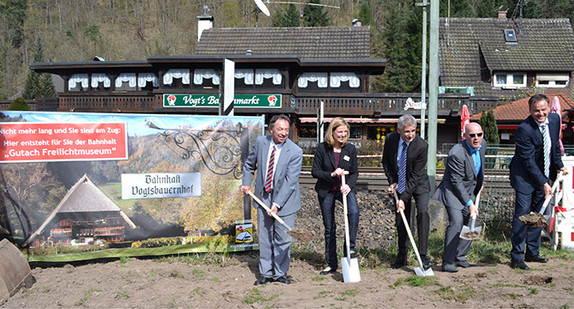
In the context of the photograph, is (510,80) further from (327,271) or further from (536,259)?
(327,271)

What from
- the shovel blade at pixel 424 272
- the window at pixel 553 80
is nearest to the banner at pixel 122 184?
the shovel blade at pixel 424 272

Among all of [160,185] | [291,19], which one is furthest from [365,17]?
[160,185]

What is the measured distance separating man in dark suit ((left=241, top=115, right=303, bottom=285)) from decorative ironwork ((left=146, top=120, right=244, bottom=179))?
1.13 m

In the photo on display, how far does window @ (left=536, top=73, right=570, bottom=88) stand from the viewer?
39.1 metres

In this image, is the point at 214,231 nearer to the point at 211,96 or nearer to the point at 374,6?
the point at 211,96

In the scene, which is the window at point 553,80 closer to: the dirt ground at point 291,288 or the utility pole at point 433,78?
the utility pole at point 433,78

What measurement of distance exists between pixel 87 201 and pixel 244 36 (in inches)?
1454

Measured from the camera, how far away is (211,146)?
293 inches

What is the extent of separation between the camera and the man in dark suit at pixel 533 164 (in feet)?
20.7

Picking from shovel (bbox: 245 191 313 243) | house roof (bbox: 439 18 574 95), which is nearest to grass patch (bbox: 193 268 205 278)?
shovel (bbox: 245 191 313 243)

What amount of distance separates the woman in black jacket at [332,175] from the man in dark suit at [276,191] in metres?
0.31

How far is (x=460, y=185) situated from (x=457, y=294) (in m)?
1.51

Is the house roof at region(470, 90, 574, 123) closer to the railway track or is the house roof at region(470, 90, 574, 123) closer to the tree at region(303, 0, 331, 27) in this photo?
the railway track

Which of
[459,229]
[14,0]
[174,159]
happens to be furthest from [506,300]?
[14,0]
